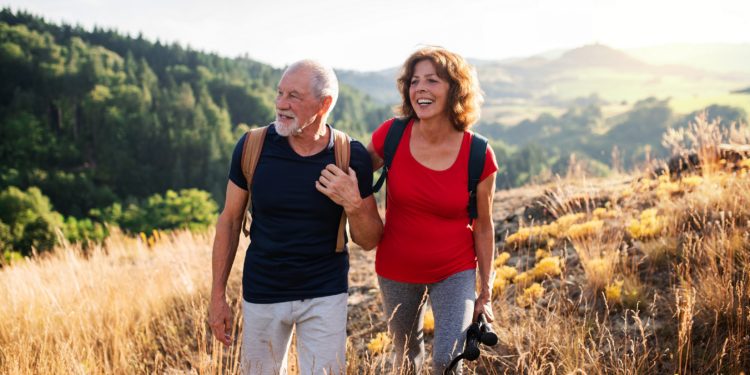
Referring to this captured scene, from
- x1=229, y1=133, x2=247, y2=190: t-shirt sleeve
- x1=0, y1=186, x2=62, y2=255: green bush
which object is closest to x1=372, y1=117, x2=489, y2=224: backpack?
x1=229, y1=133, x2=247, y2=190: t-shirt sleeve

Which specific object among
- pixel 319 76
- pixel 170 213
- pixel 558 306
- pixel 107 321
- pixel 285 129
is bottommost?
pixel 170 213

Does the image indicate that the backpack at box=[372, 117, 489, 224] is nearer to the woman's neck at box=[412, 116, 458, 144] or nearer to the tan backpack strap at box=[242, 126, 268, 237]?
the woman's neck at box=[412, 116, 458, 144]

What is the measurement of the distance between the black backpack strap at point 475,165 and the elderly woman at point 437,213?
0.07ft

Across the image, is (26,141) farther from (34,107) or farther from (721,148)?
(721,148)

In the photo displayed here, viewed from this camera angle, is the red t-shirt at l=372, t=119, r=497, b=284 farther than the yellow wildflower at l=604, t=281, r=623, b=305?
No

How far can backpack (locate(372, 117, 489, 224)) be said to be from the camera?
265 centimetres

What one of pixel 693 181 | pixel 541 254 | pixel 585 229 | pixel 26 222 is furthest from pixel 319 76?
pixel 26 222

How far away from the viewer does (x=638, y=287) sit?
3770mm

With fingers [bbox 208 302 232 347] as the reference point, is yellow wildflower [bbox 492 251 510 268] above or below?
below

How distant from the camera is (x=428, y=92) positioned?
8.89ft

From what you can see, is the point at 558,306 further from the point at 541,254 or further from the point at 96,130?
the point at 96,130

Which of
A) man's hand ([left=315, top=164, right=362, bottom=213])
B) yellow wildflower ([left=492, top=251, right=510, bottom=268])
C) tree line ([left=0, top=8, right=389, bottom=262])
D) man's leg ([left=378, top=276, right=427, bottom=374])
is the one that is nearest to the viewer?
man's hand ([left=315, top=164, right=362, bottom=213])

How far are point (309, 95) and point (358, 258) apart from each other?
4.67 meters

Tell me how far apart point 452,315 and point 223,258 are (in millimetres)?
1148
